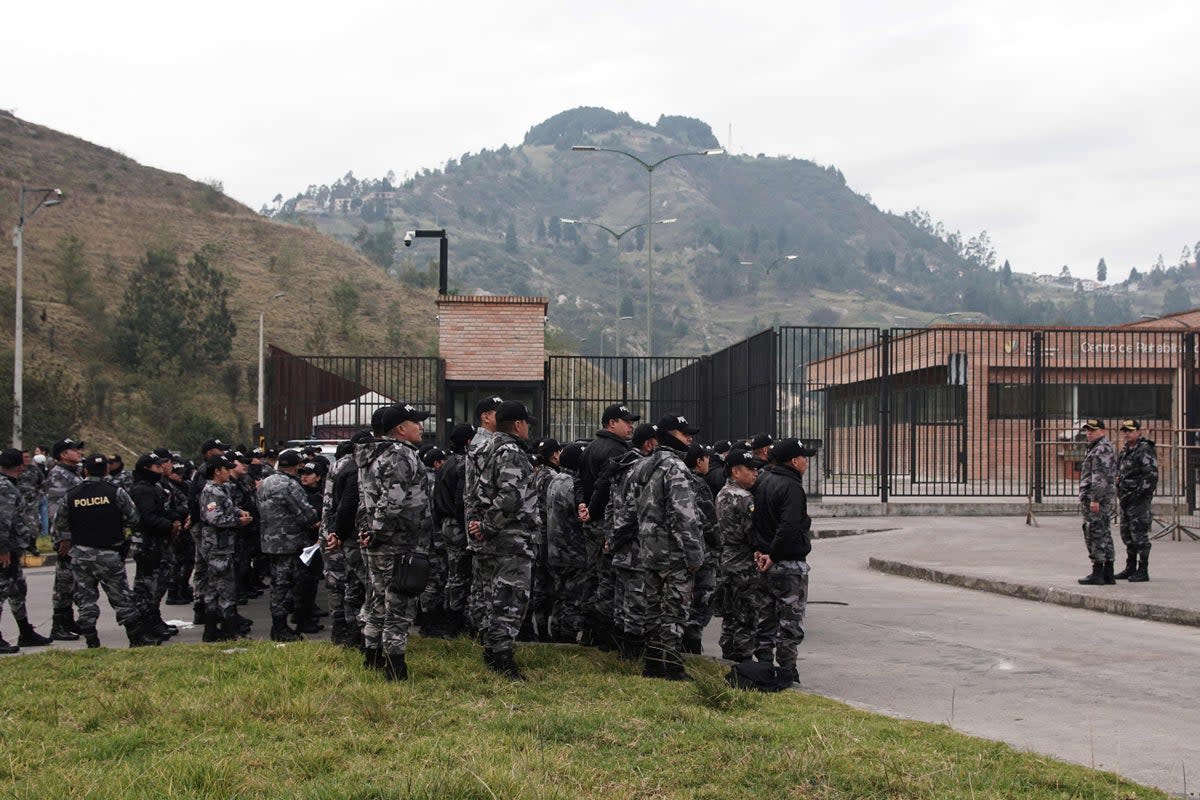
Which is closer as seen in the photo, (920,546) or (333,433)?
(920,546)

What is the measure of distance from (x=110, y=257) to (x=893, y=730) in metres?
73.3

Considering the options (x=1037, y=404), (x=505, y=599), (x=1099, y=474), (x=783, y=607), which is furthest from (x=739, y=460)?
(x=1037, y=404)

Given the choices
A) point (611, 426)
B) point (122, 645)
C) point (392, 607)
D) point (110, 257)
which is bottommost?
point (122, 645)

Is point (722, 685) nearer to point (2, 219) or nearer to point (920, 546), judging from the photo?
point (920, 546)

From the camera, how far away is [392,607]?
8414 millimetres

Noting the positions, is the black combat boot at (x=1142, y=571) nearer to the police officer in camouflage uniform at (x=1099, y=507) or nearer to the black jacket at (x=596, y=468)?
the police officer in camouflage uniform at (x=1099, y=507)

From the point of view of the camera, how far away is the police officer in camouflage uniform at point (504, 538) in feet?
28.0

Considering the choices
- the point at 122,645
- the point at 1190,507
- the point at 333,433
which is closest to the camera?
the point at 122,645

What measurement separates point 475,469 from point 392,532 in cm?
73

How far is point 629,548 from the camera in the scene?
9164mm

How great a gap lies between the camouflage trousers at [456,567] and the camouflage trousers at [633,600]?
187cm

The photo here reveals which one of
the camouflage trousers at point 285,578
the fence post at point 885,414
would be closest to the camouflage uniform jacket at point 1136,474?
the camouflage trousers at point 285,578

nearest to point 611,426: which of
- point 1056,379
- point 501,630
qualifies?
point 501,630

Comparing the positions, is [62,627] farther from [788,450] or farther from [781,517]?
[788,450]
